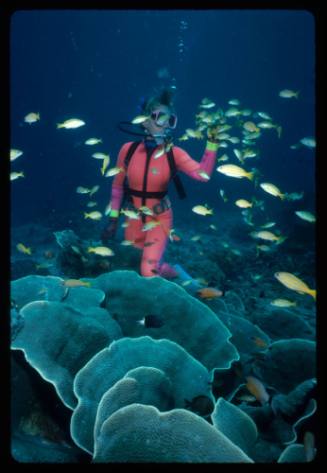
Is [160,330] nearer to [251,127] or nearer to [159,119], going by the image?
[159,119]

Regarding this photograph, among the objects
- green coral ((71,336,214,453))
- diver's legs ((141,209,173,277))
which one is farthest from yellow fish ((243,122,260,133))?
green coral ((71,336,214,453))

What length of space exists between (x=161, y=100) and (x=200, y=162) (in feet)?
4.53

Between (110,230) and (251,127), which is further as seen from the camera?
(251,127)

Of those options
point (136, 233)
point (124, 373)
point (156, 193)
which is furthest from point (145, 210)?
point (124, 373)

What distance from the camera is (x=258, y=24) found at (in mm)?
50031

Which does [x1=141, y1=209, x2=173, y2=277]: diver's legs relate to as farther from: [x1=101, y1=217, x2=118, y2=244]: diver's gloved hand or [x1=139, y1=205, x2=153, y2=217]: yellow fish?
[x1=101, y1=217, x2=118, y2=244]: diver's gloved hand

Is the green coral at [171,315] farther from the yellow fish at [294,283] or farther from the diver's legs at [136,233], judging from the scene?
the diver's legs at [136,233]

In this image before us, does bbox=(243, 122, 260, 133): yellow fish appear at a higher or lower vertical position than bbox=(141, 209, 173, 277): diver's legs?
higher

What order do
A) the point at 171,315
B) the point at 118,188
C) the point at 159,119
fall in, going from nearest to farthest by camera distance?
1. the point at 171,315
2. the point at 159,119
3. the point at 118,188

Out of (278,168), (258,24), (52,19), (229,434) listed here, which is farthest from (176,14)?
(229,434)

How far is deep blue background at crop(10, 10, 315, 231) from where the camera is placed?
129 ft

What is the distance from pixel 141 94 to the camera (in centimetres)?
3192
